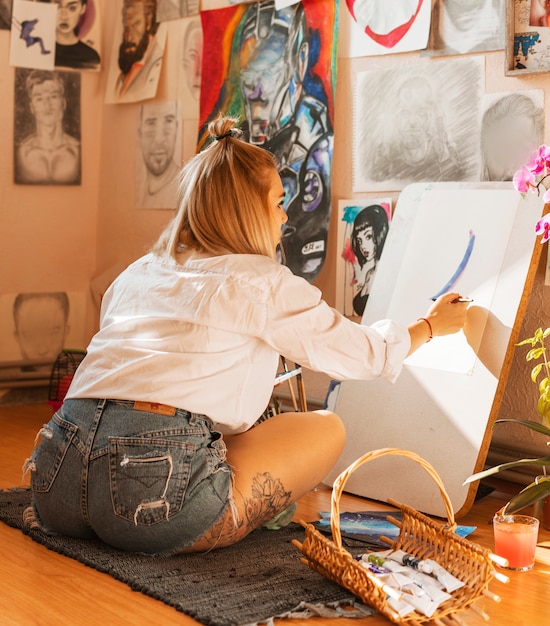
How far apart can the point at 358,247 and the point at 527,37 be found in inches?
31.4

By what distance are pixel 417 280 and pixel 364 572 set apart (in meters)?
1.08

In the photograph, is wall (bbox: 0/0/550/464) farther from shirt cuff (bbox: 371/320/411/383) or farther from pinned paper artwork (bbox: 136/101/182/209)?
shirt cuff (bbox: 371/320/411/383)

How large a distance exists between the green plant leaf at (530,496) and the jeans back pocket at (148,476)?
783 mm

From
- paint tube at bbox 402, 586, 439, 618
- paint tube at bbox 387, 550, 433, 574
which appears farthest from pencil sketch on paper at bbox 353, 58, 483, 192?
paint tube at bbox 402, 586, 439, 618

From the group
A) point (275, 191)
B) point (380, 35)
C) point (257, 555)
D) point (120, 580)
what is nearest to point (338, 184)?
point (380, 35)

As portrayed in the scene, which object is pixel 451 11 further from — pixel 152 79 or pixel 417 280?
pixel 152 79

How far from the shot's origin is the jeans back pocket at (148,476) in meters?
1.85

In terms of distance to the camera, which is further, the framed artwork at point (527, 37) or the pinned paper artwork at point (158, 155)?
the pinned paper artwork at point (158, 155)

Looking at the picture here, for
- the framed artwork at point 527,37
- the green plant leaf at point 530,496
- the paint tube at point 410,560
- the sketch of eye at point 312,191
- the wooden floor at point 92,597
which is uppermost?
the framed artwork at point 527,37

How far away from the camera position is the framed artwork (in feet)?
8.04

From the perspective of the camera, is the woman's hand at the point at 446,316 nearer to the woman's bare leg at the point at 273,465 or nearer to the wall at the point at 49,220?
the woman's bare leg at the point at 273,465

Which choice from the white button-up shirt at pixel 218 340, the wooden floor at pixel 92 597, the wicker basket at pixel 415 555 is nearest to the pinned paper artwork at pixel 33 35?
the white button-up shirt at pixel 218 340

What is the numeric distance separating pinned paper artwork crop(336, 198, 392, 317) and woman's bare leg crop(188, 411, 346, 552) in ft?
2.68

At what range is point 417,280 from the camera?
8.43ft
